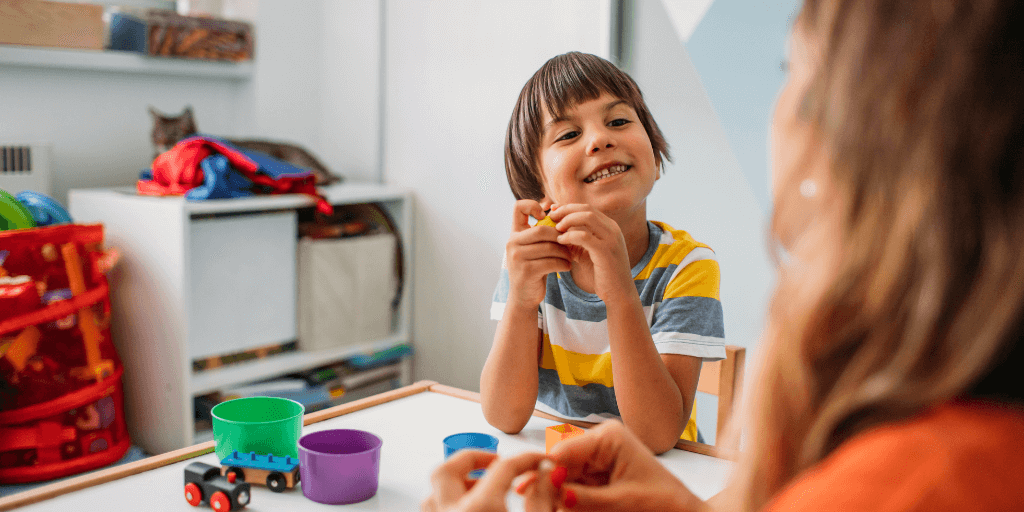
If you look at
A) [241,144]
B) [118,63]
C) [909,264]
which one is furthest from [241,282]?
[909,264]

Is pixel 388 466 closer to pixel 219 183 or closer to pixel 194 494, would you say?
pixel 194 494

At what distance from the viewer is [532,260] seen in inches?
39.1

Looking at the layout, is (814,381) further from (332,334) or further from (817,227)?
(332,334)

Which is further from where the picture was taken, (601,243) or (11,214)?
(11,214)

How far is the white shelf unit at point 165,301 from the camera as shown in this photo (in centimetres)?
187

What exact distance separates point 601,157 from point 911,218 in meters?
0.78

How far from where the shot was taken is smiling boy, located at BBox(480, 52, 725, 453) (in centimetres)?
96

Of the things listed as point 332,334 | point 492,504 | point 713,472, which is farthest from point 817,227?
point 332,334

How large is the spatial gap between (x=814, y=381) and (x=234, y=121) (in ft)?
8.20

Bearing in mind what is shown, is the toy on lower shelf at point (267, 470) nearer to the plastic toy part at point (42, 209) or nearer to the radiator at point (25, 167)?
the plastic toy part at point (42, 209)

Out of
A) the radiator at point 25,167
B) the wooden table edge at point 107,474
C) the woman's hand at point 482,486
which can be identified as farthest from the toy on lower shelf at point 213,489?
the radiator at point 25,167

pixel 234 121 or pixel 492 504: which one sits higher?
pixel 234 121

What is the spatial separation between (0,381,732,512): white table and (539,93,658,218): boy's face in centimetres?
34

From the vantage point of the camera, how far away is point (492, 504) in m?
0.47
